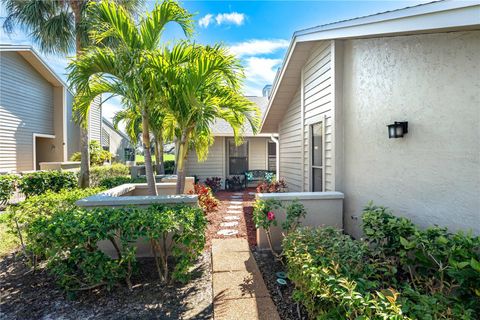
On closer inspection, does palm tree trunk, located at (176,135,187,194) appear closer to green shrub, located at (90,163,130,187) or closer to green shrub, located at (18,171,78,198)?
green shrub, located at (18,171,78,198)

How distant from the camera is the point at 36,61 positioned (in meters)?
12.4

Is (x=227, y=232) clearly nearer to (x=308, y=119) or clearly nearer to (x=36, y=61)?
(x=308, y=119)

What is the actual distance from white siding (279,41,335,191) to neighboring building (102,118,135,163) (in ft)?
49.3

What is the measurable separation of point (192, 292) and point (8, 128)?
1273 cm

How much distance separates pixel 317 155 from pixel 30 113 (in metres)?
13.9

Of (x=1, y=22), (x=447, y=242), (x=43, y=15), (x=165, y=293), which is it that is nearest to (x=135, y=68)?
(x=165, y=293)

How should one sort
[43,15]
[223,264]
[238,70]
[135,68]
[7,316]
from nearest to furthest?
[7,316], [223,264], [135,68], [238,70], [43,15]

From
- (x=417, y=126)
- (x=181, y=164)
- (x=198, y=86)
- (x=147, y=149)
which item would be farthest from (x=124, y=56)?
(x=417, y=126)

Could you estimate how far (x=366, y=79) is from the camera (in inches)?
158

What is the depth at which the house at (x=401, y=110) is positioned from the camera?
2.52m

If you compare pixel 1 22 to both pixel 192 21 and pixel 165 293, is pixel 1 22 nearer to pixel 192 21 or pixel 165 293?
pixel 192 21

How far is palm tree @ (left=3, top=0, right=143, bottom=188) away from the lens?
963cm

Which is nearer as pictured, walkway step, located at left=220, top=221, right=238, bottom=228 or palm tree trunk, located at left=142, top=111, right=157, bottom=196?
palm tree trunk, located at left=142, top=111, right=157, bottom=196

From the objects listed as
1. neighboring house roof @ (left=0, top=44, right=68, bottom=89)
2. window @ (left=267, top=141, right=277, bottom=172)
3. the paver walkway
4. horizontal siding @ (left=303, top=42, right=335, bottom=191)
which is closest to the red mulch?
the paver walkway
